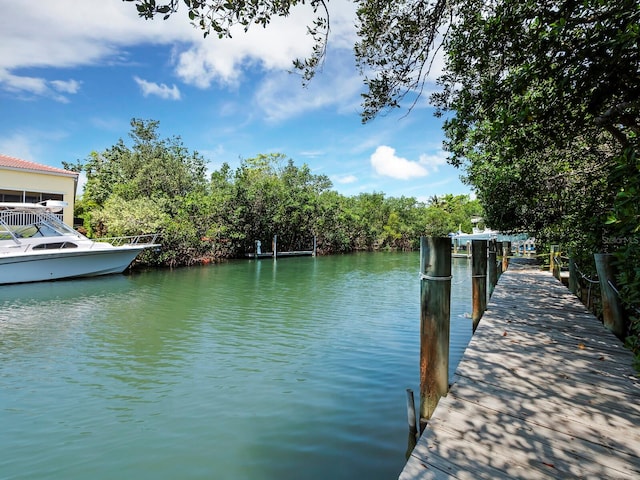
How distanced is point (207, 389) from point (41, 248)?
14.3 metres

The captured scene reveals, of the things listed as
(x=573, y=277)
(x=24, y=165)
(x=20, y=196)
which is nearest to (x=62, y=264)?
(x=20, y=196)

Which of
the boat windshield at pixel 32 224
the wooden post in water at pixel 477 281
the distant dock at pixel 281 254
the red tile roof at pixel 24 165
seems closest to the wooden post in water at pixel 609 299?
the wooden post in water at pixel 477 281

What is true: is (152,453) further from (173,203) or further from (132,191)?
(132,191)

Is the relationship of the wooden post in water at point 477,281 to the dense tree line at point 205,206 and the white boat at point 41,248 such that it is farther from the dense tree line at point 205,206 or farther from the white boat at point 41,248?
the dense tree line at point 205,206

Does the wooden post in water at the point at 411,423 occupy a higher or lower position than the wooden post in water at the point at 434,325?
lower

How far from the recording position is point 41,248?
15.3 m

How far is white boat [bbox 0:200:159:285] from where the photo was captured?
A: 14.4 metres

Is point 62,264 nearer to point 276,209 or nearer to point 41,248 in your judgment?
point 41,248

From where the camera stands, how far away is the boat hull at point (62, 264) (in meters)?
14.3

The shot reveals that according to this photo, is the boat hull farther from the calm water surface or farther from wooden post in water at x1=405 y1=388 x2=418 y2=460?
wooden post in water at x1=405 y1=388 x2=418 y2=460

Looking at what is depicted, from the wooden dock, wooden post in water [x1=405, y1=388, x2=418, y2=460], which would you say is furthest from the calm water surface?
the wooden dock

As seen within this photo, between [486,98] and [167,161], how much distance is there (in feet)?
93.2

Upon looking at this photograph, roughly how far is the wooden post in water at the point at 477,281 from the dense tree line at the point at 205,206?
1944cm

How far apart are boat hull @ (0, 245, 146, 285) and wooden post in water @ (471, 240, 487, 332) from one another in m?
15.7
